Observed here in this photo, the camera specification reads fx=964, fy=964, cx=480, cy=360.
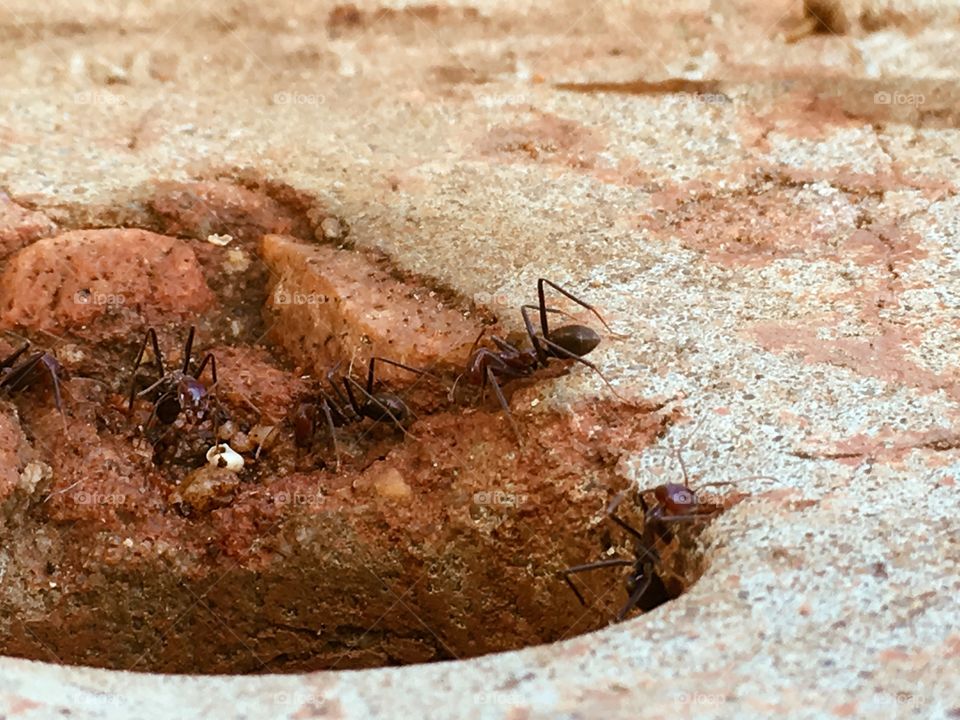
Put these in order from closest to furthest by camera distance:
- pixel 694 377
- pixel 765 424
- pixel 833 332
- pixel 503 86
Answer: pixel 765 424
pixel 694 377
pixel 833 332
pixel 503 86

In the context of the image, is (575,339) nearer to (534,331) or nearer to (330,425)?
(534,331)

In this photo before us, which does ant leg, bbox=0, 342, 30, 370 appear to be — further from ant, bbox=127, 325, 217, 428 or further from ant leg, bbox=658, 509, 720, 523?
ant leg, bbox=658, 509, 720, 523

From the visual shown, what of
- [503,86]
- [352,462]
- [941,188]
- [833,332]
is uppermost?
[503,86]

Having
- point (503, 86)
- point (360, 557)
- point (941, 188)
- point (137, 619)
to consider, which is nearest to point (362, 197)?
point (503, 86)

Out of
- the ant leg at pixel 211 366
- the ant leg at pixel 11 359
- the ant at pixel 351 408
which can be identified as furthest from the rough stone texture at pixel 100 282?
the ant at pixel 351 408

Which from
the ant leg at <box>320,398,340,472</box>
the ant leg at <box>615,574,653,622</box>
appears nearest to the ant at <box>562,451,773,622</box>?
the ant leg at <box>615,574,653,622</box>

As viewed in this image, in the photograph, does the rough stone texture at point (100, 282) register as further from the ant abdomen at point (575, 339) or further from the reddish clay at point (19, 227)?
the ant abdomen at point (575, 339)

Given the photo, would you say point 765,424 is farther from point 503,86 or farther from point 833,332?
point 503,86
